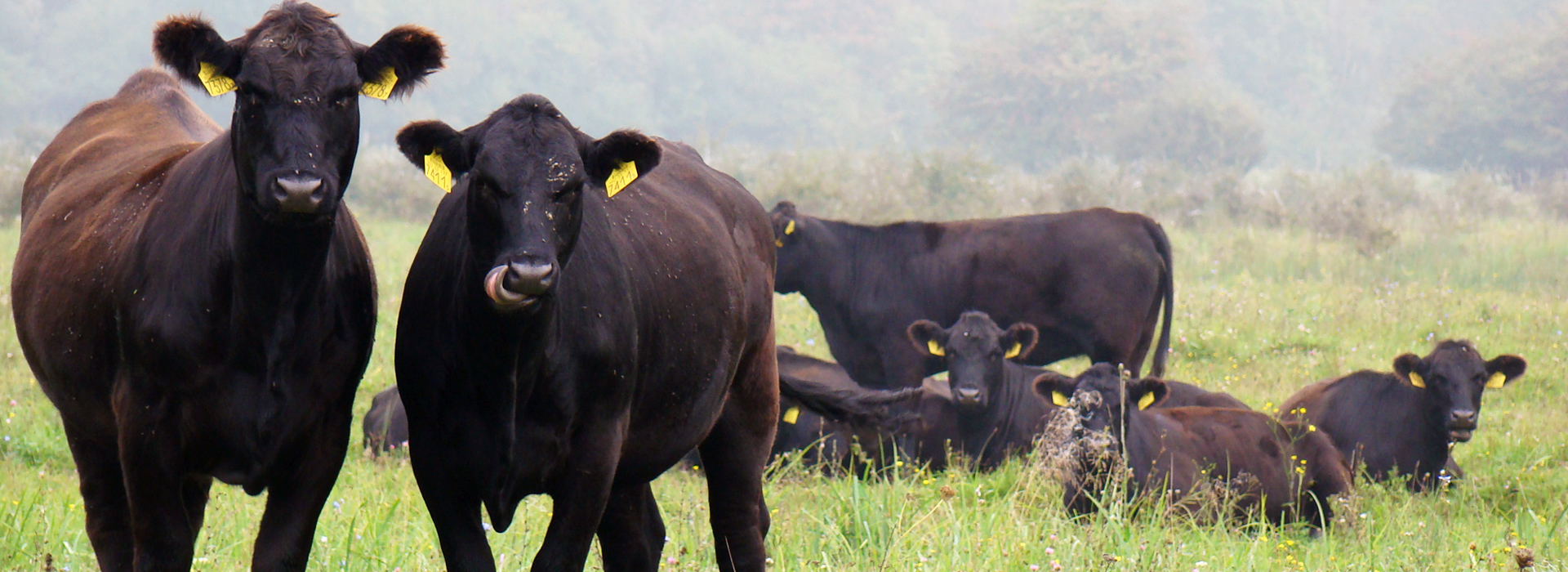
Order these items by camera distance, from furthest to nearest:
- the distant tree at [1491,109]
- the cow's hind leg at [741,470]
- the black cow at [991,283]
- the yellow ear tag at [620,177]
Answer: the distant tree at [1491,109] → the black cow at [991,283] → the cow's hind leg at [741,470] → the yellow ear tag at [620,177]

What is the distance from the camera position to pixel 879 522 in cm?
532

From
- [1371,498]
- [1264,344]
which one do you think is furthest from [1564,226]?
[1371,498]

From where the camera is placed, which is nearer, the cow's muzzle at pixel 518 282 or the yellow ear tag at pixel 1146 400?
the cow's muzzle at pixel 518 282

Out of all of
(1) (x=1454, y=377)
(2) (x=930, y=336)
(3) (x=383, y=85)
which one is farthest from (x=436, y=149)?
(1) (x=1454, y=377)

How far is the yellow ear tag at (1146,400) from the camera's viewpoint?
26.1ft

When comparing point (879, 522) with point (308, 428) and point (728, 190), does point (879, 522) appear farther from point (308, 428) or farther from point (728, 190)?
point (308, 428)

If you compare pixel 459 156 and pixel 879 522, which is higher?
pixel 459 156

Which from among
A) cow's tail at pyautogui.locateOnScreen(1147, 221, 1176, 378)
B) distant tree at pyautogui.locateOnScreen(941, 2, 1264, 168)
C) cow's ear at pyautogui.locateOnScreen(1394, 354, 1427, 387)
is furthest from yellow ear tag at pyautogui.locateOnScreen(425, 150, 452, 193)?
distant tree at pyautogui.locateOnScreen(941, 2, 1264, 168)

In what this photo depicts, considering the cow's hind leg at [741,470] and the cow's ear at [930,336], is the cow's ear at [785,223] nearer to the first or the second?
the cow's ear at [930,336]

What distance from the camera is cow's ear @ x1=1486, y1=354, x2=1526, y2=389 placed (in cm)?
862

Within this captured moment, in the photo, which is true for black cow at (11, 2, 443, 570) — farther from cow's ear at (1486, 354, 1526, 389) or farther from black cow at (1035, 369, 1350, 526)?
cow's ear at (1486, 354, 1526, 389)

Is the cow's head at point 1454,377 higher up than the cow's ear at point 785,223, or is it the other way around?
the cow's ear at point 785,223

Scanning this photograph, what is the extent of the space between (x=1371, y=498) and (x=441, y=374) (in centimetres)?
585

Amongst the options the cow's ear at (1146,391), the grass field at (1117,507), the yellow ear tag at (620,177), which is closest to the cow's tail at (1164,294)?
the grass field at (1117,507)
